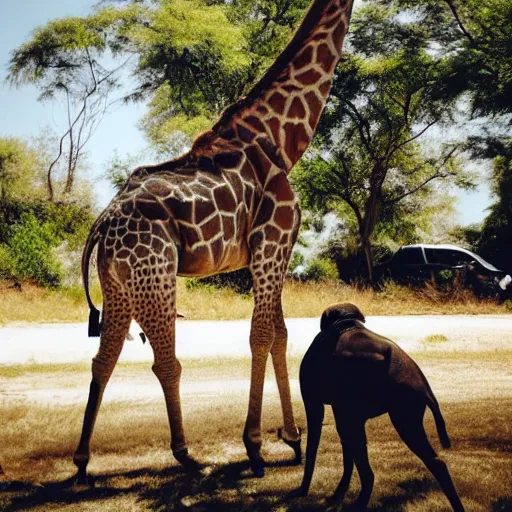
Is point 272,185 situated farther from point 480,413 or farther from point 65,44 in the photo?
point 65,44

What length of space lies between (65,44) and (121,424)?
23732 millimetres

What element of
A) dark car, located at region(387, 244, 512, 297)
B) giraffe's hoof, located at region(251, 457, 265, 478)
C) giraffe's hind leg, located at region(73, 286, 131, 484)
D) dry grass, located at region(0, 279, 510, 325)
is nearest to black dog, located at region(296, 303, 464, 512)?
giraffe's hoof, located at region(251, 457, 265, 478)

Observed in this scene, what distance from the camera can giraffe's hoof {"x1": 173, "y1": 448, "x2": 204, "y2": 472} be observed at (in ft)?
15.6

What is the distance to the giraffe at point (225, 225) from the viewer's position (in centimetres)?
453

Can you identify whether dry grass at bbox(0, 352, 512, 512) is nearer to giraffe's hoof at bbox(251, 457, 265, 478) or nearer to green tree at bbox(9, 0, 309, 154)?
giraffe's hoof at bbox(251, 457, 265, 478)

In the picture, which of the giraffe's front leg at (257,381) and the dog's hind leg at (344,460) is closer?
the dog's hind leg at (344,460)

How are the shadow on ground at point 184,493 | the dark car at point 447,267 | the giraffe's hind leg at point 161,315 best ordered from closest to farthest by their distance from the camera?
the shadow on ground at point 184,493, the giraffe's hind leg at point 161,315, the dark car at point 447,267

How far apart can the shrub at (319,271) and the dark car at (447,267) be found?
2.08 metres

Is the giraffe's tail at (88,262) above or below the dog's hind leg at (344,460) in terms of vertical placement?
above

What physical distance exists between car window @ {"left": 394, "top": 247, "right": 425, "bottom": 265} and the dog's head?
1535 centimetres

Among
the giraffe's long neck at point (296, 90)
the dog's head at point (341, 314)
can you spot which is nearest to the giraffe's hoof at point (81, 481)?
the dog's head at point (341, 314)

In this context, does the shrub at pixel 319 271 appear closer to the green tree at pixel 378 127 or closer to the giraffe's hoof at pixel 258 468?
the green tree at pixel 378 127

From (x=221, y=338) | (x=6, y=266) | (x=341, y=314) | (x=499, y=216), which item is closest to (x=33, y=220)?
(x=6, y=266)

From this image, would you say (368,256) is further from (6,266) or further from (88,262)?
(88,262)
